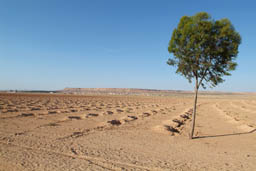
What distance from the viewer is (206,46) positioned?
8.15m

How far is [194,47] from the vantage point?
8.17 meters

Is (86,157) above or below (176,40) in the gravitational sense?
below

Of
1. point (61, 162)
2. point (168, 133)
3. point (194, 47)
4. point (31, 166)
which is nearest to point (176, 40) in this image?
point (194, 47)

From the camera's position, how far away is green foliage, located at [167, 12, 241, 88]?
7.96 meters

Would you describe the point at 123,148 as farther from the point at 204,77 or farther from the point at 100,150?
the point at 204,77

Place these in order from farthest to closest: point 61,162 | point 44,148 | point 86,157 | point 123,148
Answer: point 123,148 → point 44,148 → point 86,157 → point 61,162

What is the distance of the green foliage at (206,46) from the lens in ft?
26.1

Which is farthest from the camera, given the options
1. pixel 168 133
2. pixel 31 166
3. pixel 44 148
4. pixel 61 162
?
pixel 168 133

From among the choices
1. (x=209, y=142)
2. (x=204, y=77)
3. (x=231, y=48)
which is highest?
(x=231, y=48)

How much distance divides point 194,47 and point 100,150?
20.6ft

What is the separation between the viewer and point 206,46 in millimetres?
8148

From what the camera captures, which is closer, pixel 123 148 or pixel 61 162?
pixel 61 162

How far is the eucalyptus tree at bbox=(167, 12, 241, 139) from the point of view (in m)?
7.96

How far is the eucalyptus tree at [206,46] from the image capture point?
26.1 feet
